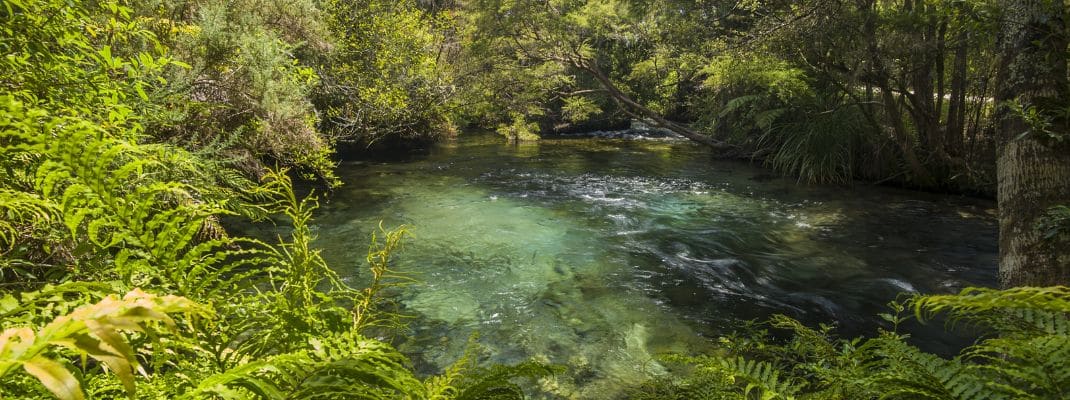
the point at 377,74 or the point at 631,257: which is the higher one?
the point at 377,74

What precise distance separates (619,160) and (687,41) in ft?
13.0

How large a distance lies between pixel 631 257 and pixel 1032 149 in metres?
4.55

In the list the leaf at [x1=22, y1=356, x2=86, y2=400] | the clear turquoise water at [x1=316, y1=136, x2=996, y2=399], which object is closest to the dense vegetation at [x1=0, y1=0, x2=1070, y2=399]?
the leaf at [x1=22, y1=356, x2=86, y2=400]

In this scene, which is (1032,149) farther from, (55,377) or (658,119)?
(658,119)

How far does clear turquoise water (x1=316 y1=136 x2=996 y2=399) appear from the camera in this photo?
5172 mm

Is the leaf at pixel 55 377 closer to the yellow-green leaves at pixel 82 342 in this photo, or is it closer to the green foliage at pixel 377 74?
the yellow-green leaves at pixel 82 342

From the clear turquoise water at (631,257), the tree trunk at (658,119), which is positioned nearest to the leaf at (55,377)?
the clear turquoise water at (631,257)

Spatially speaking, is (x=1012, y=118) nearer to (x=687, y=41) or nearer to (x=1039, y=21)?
(x=1039, y=21)

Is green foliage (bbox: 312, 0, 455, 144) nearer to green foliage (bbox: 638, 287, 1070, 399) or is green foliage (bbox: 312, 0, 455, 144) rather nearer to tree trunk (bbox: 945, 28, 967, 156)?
green foliage (bbox: 638, 287, 1070, 399)

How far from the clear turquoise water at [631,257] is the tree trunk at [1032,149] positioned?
1552mm

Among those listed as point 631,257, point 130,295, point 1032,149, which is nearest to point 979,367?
point 1032,149

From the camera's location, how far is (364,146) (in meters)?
16.0

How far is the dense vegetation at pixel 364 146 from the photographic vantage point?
1601 millimetres

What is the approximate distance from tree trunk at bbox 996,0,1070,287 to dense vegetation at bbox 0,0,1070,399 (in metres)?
0.02
